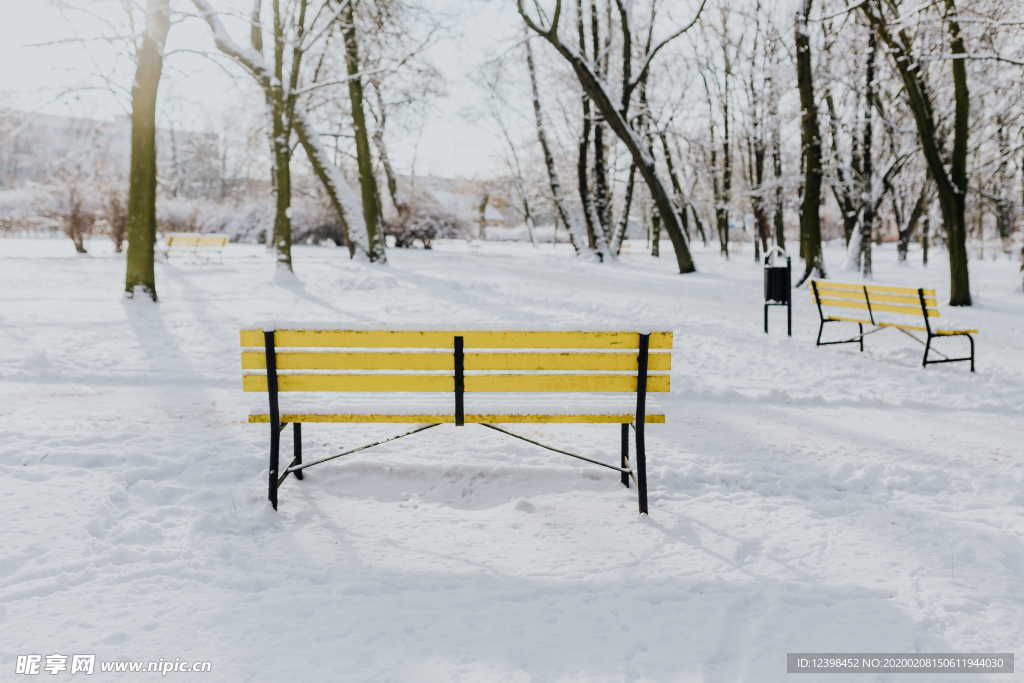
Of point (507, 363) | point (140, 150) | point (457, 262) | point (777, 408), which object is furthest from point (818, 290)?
point (457, 262)

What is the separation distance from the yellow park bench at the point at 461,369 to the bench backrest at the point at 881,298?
16.6ft

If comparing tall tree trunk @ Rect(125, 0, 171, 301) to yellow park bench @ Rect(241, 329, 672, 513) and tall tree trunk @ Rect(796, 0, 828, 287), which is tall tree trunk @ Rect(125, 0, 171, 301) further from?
tall tree trunk @ Rect(796, 0, 828, 287)

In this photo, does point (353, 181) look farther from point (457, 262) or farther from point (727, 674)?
point (727, 674)

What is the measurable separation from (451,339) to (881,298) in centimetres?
619

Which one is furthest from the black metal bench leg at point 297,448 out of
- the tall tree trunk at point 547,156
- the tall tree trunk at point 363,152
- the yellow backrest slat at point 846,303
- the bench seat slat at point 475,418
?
the tall tree trunk at point 547,156

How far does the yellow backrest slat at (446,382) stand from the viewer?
3.77 meters

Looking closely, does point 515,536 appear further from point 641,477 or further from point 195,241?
point 195,241

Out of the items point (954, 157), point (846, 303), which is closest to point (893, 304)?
point (846, 303)

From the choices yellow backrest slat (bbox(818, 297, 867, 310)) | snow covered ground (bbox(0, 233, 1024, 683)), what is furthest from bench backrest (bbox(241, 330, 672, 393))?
yellow backrest slat (bbox(818, 297, 867, 310))

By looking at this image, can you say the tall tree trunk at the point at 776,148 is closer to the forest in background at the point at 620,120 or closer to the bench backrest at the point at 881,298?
the forest in background at the point at 620,120

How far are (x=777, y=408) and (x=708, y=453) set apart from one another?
159 centimetres

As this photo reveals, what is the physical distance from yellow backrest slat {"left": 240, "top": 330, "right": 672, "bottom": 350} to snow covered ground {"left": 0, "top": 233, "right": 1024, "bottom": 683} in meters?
0.08

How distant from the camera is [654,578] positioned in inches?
121

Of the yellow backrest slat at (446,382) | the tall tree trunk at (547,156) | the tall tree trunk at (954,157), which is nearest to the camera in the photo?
the yellow backrest slat at (446,382)
